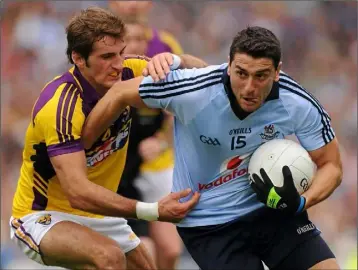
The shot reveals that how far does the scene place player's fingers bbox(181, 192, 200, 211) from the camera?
4981 mm

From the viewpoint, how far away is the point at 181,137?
515 cm


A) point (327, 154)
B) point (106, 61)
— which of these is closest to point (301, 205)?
point (327, 154)

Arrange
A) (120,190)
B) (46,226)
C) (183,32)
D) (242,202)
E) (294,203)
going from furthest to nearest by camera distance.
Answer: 1. (183,32)
2. (120,190)
3. (46,226)
4. (242,202)
5. (294,203)

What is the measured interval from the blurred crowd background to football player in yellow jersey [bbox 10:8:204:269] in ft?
8.73

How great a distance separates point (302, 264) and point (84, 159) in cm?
137

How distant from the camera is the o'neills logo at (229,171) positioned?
5.03 metres

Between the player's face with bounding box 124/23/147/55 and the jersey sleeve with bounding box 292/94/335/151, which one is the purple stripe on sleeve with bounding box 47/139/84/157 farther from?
the player's face with bounding box 124/23/147/55

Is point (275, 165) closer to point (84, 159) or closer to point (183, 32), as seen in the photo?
point (84, 159)

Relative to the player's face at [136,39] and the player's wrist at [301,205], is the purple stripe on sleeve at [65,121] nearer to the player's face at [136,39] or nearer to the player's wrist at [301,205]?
the player's wrist at [301,205]

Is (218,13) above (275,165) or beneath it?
above

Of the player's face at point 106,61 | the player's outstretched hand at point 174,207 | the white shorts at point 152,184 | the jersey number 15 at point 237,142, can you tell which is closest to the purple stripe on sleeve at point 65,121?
the player's face at point 106,61

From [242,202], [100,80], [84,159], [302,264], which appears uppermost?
[100,80]

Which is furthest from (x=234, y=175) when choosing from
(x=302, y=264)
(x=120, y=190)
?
(x=120, y=190)

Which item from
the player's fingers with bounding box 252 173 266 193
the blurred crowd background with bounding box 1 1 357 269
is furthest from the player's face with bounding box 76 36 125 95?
the blurred crowd background with bounding box 1 1 357 269
